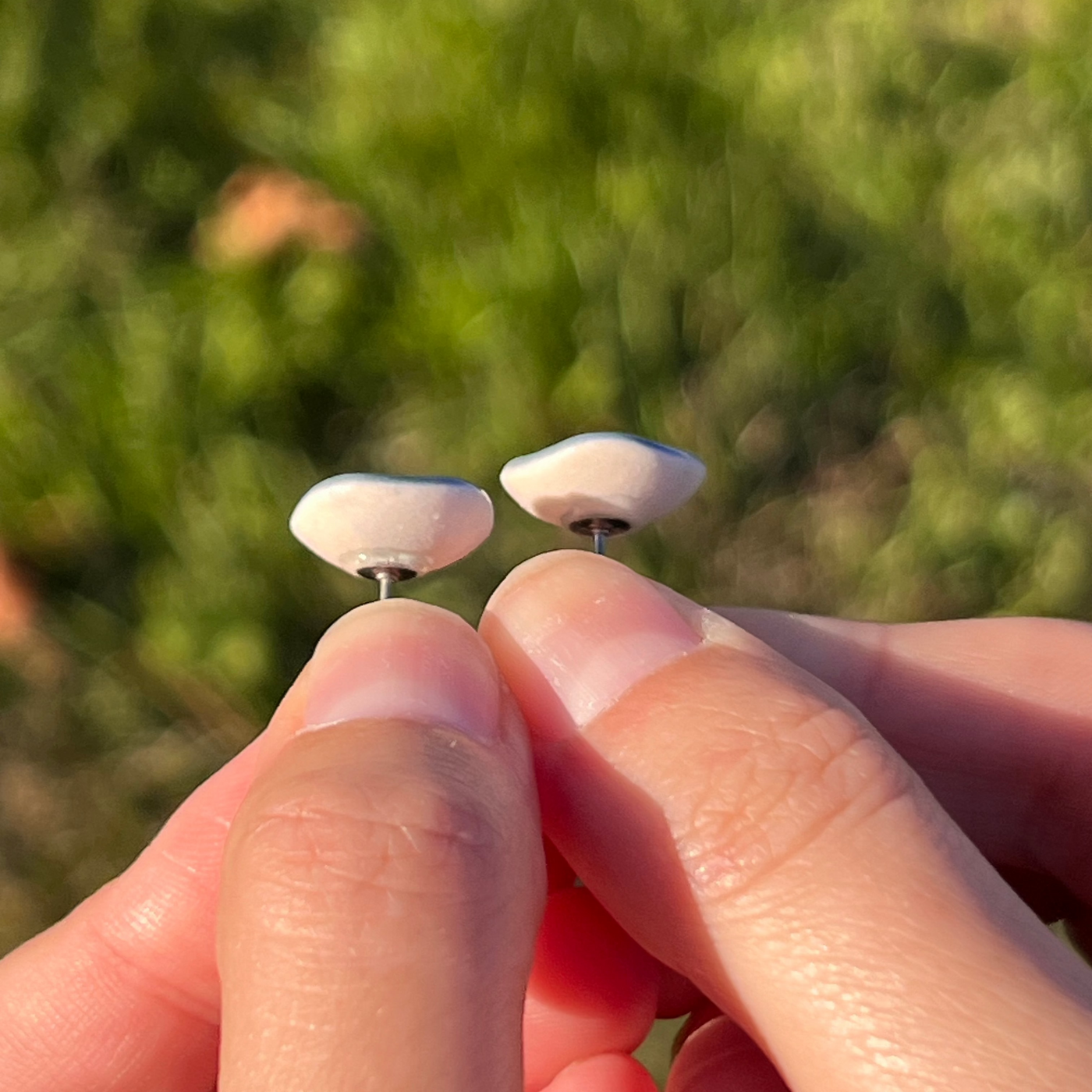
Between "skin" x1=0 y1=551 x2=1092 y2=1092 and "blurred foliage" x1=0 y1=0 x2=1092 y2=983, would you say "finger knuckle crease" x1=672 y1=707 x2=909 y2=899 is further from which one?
"blurred foliage" x1=0 y1=0 x2=1092 y2=983

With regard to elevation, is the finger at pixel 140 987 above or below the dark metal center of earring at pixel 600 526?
below

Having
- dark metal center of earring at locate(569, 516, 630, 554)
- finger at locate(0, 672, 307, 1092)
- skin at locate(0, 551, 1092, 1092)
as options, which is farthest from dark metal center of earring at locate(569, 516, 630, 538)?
finger at locate(0, 672, 307, 1092)

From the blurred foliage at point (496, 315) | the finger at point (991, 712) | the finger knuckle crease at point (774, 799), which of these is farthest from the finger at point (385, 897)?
the blurred foliage at point (496, 315)

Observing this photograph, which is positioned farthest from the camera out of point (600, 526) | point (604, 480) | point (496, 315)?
point (496, 315)

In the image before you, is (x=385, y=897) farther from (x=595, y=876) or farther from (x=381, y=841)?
(x=595, y=876)

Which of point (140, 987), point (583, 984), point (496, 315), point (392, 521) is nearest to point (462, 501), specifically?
point (392, 521)

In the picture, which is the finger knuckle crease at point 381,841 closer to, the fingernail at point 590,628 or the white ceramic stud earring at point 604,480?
the fingernail at point 590,628

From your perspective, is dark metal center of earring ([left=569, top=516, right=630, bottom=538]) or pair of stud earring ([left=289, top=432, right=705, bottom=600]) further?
dark metal center of earring ([left=569, top=516, right=630, bottom=538])
